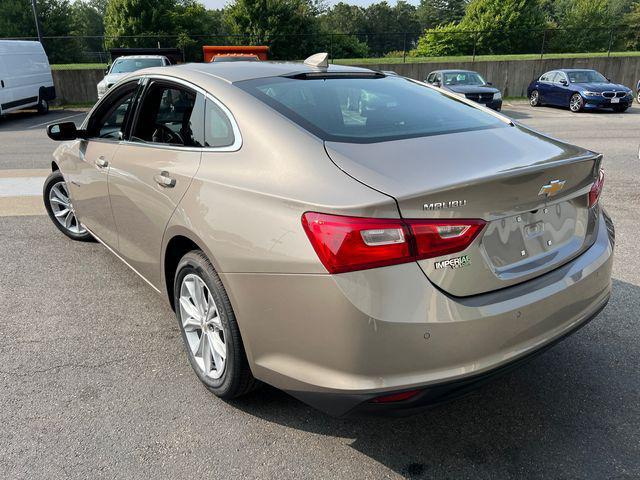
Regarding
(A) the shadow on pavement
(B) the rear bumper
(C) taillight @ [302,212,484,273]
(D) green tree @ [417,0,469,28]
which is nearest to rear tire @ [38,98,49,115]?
(A) the shadow on pavement

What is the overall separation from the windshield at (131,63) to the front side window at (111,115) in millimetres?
14320

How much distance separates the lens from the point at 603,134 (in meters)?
13.0

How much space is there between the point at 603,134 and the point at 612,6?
80306 mm

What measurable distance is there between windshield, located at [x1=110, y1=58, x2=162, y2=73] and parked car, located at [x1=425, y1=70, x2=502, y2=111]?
365 inches

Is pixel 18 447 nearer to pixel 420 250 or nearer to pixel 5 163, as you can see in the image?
pixel 420 250

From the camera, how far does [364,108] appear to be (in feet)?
9.52

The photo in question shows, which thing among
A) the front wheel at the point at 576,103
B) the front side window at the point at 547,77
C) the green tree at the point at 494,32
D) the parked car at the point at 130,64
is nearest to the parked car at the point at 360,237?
the parked car at the point at 130,64

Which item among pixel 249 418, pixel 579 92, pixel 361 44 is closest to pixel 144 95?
pixel 249 418

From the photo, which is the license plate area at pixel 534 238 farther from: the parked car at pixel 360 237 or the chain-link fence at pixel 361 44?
the chain-link fence at pixel 361 44

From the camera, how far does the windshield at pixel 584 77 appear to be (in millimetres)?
19469

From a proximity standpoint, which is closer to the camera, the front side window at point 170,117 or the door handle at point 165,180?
the door handle at point 165,180

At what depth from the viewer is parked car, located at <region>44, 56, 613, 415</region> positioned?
1.93 m

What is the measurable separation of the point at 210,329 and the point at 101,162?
5.57 ft

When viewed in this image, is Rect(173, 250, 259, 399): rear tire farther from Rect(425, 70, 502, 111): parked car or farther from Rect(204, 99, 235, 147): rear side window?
Rect(425, 70, 502, 111): parked car
